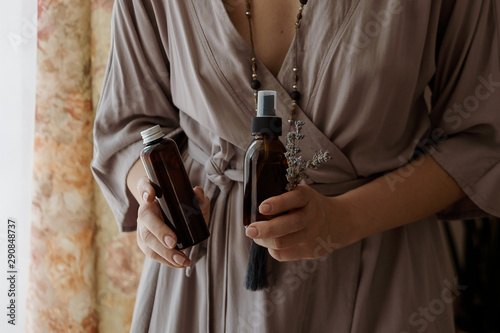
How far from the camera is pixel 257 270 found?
63 centimetres

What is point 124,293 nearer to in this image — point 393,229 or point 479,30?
point 393,229

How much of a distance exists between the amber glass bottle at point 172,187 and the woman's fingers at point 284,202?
0.47 ft

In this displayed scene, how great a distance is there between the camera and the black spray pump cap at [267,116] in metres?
0.53

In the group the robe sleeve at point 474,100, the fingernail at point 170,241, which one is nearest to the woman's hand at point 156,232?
the fingernail at point 170,241

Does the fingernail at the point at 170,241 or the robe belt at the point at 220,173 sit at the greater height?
the robe belt at the point at 220,173

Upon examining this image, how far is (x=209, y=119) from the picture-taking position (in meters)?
0.71

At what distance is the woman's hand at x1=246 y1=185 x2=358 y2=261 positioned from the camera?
1.69 feet

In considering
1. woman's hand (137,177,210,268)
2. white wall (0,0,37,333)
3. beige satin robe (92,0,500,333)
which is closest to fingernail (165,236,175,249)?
woman's hand (137,177,210,268)

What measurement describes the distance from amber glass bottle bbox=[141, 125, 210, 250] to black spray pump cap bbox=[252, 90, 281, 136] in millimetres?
147

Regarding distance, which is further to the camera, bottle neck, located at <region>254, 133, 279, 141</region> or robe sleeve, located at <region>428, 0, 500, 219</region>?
robe sleeve, located at <region>428, 0, 500, 219</region>

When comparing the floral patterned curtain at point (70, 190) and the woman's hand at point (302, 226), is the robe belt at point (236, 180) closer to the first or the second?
the woman's hand at point (302, 226)

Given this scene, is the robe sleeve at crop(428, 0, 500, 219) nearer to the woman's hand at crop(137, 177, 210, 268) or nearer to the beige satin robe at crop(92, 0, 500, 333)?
→ the beige satin robe at crop(92, 0, 500, 333)

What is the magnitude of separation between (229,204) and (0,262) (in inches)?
27.2

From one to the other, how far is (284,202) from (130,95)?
1.39 feet
